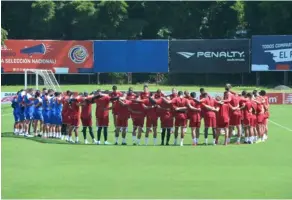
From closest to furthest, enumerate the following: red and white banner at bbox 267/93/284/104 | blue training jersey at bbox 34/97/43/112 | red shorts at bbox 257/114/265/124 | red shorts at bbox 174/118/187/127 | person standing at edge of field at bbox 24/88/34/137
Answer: red shorts at bbox 174/118/187/127, red shorts at bbox 257/114/265/124, blue training jersey at bbox 34/97/43/112, person standing at edge of field at bbox 24/88/34/137, red and white banner at bbox 267/93/284/104

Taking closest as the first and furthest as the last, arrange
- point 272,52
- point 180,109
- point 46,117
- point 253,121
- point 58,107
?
point 180,109
point 253,121
point 46,117
point 58,107
point 272,52

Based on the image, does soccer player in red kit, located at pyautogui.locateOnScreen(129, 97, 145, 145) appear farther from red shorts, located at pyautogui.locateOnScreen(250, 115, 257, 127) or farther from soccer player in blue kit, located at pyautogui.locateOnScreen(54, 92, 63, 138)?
red shorts, located at pyautogui.locateOnScreen(250, 115, 257, 127)

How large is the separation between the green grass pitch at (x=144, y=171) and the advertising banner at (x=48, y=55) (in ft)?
113

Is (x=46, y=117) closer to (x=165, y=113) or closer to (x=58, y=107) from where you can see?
(x=58, y=107)

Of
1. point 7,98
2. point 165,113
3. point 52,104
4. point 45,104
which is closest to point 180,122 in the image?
point 165,113

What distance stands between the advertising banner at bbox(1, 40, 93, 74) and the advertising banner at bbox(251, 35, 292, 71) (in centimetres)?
1430

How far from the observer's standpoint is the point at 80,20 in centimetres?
6247

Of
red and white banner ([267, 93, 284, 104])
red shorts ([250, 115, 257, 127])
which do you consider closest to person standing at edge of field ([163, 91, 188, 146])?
red shorts ([250, 115, 257, 127])

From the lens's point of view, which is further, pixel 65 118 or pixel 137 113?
pixel 65 118

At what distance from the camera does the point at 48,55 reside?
59.3 meters

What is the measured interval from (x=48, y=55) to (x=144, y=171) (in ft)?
141

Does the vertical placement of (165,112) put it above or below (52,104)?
below

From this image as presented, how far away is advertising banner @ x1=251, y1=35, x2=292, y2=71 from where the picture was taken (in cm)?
5684

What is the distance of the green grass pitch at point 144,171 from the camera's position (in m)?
14.7
